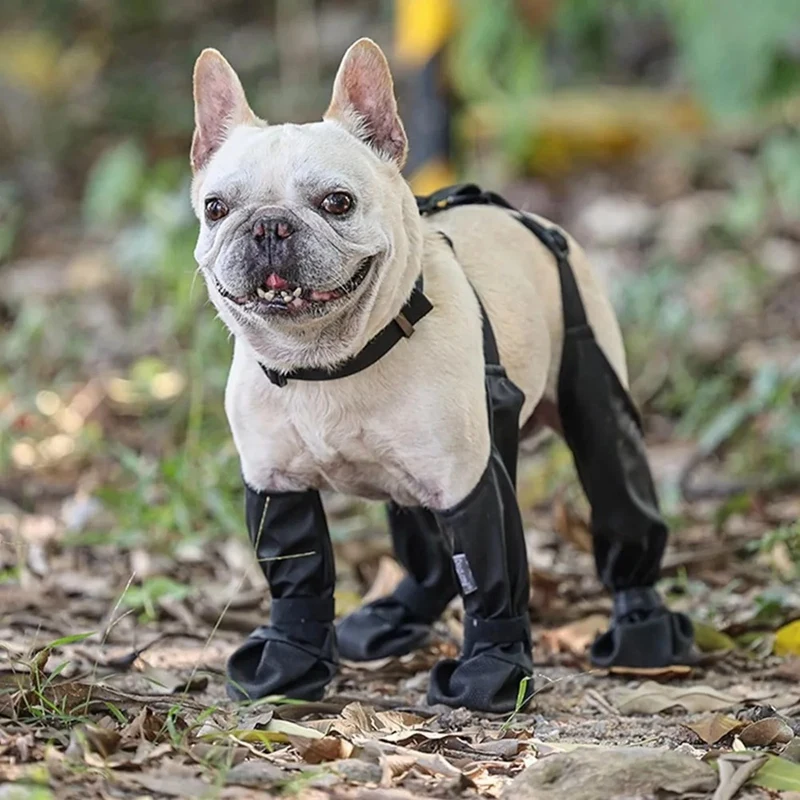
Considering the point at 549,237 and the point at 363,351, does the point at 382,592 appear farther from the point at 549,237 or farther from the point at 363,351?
the point at 363,351

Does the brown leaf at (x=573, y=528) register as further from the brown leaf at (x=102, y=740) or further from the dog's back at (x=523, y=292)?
the brown leaf at (x=102, y=740)

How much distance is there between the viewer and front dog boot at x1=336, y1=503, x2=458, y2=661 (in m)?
4.25

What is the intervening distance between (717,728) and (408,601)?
4.16 feet

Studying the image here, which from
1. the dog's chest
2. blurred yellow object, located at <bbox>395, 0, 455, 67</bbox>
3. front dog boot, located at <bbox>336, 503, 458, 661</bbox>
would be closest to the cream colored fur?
the dog's chest

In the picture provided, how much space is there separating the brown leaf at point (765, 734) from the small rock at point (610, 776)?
340 millimetres

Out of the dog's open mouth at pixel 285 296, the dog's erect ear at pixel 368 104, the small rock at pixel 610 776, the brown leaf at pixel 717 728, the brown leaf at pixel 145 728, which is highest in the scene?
the dog's erect ear at pixel 368 104

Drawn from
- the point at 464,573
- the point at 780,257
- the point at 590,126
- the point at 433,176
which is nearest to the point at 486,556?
the point at 464,573

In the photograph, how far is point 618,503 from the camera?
4.15m

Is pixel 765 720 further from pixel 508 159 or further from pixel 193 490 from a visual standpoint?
pixel 508 159

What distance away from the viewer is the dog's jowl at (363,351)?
324 cm

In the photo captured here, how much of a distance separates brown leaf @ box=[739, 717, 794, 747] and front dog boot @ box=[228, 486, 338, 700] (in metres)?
1.03

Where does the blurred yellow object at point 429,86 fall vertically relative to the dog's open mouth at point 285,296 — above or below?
above

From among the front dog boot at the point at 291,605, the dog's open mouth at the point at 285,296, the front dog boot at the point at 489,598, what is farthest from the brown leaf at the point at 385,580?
the dog's open mouth at the point at 285,296

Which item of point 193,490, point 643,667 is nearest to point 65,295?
point 193,490
